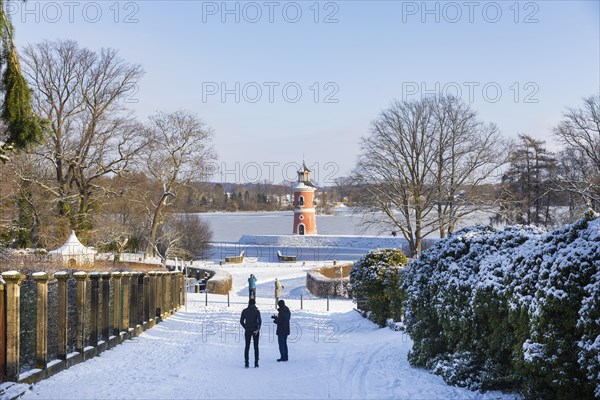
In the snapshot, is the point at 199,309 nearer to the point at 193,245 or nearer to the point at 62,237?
the point at 62,237

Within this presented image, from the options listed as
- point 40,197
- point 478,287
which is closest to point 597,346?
point 478,287

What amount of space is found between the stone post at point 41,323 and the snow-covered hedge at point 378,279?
10.4 m

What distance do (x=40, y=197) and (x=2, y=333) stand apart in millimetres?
27573

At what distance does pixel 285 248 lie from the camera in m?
72.9

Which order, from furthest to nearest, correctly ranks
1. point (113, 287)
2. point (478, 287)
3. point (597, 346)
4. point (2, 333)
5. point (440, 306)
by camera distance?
point (113, 287)
point (440, 306)
point (478, 287)
point (2, 333)
point (597, 346)

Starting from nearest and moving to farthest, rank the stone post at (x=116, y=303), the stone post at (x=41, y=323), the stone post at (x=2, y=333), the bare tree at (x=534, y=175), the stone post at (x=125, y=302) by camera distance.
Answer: the stone post at (x=2, y=333) → the stone post at (x=41, y=323) → the stone post at (x=116, y=303) → the stone post at (x=125, y=302) → the bare tree at (x=534, y=175)

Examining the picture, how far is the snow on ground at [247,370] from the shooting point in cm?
902

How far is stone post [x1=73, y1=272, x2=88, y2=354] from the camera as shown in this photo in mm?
11133

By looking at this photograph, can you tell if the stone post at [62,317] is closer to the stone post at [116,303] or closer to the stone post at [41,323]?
the stone post at [41,323]

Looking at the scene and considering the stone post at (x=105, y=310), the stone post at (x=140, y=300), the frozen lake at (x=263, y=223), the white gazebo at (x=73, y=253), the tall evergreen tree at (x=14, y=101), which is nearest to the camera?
the tall evergreen tree at (x=14, y=101)

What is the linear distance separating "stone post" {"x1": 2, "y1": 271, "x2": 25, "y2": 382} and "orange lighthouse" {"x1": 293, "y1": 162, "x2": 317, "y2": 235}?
2729 inches

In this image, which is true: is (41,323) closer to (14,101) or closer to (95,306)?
(95,306)

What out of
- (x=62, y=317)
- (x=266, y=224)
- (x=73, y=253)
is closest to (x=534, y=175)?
(x=73, y=253)

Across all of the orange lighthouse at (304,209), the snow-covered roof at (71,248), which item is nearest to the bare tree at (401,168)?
the snow-covered roof at (71,248)
